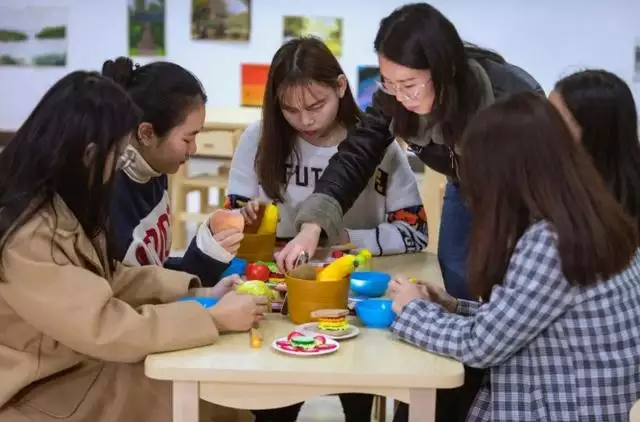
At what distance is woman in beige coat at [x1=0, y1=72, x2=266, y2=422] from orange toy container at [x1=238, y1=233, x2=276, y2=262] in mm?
391

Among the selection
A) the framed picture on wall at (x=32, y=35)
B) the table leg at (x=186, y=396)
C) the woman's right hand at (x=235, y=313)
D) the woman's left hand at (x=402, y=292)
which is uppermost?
the framed picture on wall at (x=32, y=35)

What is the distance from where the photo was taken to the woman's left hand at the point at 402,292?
1.29 metres

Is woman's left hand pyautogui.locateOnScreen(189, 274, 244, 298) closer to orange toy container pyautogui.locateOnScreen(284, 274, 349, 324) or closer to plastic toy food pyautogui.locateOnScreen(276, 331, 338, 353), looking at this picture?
orange toy container pyautogui.locateOnScreen(284, 274, 349, 324)

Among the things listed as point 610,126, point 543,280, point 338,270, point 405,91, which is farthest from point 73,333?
point 610,126

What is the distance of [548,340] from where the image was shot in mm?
1172

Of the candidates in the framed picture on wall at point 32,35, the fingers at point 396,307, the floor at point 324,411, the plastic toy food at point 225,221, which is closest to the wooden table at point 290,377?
the fingers at point 396,307

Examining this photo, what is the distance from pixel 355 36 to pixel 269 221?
2612mm

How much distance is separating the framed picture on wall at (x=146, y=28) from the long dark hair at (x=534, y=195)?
337 centimetres

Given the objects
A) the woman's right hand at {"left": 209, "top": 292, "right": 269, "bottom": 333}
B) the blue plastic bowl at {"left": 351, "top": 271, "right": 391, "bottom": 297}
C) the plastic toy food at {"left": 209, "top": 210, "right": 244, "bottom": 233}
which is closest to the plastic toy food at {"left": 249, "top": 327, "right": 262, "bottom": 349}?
the woman's right hand at {"left": 209, "top": 292, "right": 269, "bottom": 333}

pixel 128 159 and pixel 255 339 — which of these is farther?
pixel 128 159

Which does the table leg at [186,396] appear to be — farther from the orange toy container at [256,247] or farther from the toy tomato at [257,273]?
the orange toy container at [256,247]

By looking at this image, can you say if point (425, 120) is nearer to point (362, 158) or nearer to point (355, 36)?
point (362, 158)

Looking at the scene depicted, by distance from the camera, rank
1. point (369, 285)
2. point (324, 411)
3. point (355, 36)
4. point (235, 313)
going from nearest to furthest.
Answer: point (235, 313) < point (369, 285) < point (324, 411) < point (355, 36)

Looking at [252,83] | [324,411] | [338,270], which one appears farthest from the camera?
[252,83]
